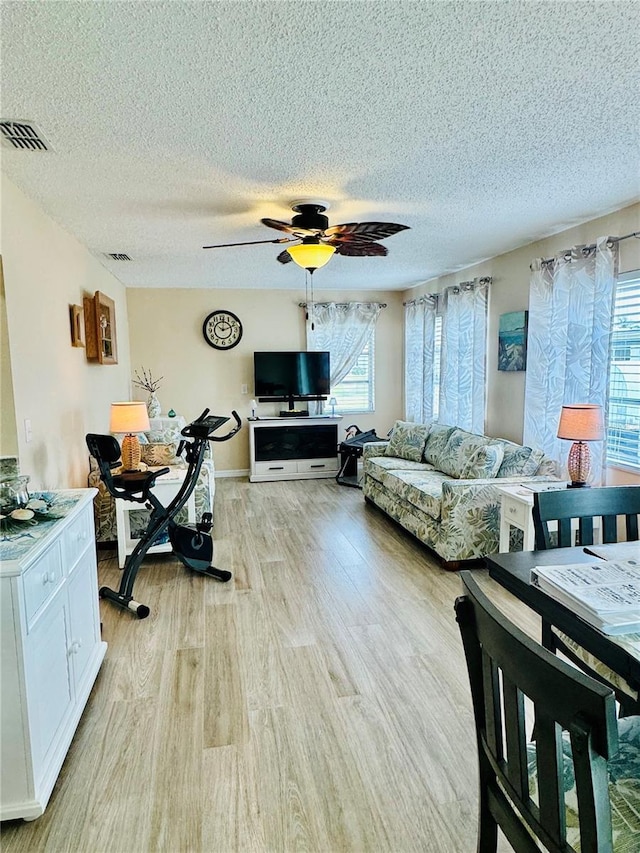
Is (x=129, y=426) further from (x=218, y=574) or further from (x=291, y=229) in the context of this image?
(x=291, y=229)

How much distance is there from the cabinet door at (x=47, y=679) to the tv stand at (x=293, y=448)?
15.1ft

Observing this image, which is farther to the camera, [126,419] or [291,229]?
[126,419]

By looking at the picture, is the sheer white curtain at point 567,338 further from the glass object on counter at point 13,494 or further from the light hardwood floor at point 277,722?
the glass object on counter at point 13,494

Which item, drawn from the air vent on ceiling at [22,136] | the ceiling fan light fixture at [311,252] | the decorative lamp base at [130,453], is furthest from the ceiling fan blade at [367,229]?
the decorative lamp base at [130,453]

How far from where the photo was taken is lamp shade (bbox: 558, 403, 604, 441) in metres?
3.21

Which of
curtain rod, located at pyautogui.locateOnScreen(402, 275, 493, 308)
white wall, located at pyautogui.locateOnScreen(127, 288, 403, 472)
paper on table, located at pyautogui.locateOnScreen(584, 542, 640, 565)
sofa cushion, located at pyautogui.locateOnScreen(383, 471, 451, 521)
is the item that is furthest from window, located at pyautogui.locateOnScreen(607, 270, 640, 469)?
white wall, located at pyautogui.locateOnScreen(127, 288, 403, 472)

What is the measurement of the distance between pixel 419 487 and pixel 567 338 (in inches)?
63.7

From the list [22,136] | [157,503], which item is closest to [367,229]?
[22,136]

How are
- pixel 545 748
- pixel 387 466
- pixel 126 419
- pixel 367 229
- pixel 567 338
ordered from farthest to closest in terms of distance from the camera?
pixel 387 466, pixel 126 419, pixel 567 338, pixel 367 229, pixel 545 748

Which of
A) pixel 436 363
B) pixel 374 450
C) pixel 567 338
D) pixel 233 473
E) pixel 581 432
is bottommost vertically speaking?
pixel 233 473

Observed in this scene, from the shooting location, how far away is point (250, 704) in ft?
7.43

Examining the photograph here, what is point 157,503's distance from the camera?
3.41 metres

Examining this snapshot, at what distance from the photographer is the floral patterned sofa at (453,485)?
3717 millimetres

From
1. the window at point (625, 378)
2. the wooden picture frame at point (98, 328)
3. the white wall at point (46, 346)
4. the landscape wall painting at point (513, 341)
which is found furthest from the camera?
the landscape wall painting at point (513, 341)
